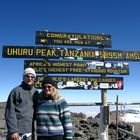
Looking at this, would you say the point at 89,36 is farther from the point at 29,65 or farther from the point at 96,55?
the point at 29,65

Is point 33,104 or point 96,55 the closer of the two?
point 33,104

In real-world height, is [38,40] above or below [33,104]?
above

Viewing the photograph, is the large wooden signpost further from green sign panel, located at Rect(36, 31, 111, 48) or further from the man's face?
the man's face

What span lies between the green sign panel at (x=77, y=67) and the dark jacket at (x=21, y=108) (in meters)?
7.08

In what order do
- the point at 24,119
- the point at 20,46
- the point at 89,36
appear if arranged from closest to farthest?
the point at 24,119, the point at 20,46, the point at 89,36

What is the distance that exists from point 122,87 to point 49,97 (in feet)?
27.8

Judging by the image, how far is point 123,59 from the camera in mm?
14766

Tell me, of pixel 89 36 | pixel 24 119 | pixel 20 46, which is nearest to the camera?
pixel 24 119

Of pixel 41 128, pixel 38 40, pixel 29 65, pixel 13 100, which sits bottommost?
pixel 41 128

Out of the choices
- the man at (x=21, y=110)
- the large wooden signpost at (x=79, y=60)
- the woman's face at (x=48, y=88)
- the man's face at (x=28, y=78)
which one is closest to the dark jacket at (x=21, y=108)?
the man at (x=21, y=110)

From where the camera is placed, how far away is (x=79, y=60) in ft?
46.9

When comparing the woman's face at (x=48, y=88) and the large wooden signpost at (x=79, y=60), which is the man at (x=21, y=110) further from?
the large wooden signpost at (x=79, y=60)

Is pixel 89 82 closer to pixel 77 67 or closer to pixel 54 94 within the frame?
pixel 77 67

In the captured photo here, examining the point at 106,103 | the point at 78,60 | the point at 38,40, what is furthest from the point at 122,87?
the point at 38,40
